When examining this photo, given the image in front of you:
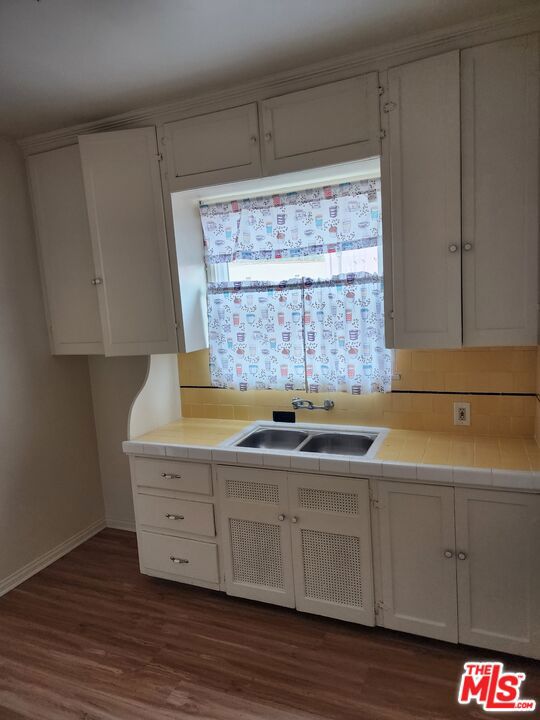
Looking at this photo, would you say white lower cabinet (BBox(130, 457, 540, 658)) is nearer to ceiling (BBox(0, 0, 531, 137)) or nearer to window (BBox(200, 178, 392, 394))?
window (BBox(200, 178, 392, 394))

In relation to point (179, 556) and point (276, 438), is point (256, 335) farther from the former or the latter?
point (179, 556)

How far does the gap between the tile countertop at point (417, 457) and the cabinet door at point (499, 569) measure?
85 millimetres

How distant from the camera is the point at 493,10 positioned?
1737 mm

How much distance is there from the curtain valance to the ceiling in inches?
23.1

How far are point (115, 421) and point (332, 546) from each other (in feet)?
5.79

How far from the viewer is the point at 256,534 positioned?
226 centimetres

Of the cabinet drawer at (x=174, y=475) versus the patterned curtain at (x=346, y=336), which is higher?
the patterned curtain at (x=346, y=336)

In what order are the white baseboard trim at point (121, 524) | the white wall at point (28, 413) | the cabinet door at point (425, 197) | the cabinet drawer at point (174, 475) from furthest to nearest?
the white baseboard trim at point (121, 524), the white wall at point (28, 413), the cabinet drawer at point (174, 475), the cabinet door at point (425, 197)

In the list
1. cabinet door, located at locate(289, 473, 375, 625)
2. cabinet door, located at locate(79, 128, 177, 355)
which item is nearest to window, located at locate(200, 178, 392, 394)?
cabinet door, located at locate(79, 128, 177, 355)

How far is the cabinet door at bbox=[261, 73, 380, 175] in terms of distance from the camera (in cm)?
198

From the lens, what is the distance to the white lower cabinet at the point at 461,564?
1.80 meters

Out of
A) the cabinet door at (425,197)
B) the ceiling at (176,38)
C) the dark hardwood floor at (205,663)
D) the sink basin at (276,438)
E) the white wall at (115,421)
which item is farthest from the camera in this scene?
the white wall at (115,421)

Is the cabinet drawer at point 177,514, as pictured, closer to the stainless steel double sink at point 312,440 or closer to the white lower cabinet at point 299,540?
the white lower cabinet at point 299,540

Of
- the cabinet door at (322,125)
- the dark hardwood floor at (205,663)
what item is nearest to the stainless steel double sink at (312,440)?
the dark hardwood floor at (205,663)
